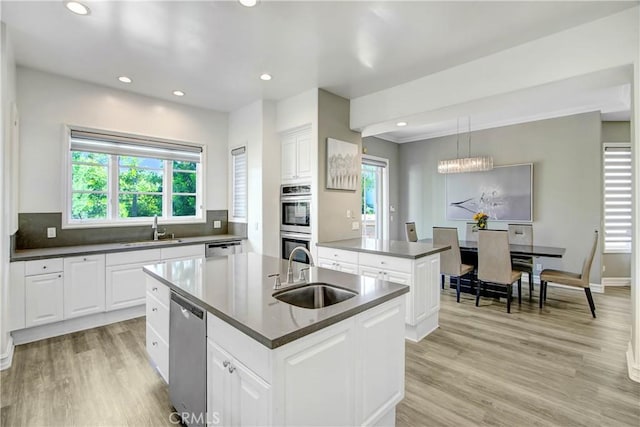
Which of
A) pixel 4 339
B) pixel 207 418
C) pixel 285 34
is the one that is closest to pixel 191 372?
pixel 207 418

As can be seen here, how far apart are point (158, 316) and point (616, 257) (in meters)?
6.75

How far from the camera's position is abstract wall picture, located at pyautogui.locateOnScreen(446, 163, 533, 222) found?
5180mm

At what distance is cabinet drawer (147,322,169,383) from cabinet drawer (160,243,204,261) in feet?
5.21

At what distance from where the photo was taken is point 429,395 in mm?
2143

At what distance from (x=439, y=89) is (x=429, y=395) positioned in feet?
→ 9.77

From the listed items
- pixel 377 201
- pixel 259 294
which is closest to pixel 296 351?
pixel 259 294

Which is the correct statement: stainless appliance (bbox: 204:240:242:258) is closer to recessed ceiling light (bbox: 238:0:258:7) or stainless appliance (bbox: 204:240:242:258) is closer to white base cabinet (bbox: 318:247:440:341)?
white base cabinet (bbox: 318:247:440:341)

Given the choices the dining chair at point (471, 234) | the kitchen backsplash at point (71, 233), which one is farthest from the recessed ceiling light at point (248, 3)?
the dining chair at point (471, 234)

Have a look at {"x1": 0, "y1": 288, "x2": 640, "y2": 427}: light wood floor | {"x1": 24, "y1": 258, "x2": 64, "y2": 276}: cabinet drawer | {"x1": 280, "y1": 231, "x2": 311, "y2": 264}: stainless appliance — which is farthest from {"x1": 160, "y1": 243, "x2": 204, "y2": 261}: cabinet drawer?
{"x1": 280, "y1": 231, "x2": 311, "y2": 264}: stainless appliance

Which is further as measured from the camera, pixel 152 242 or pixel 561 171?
pixel 561 171

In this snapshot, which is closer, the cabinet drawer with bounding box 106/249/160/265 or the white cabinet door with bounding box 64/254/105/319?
the white cabinet door with bounding box 64/254/105/319

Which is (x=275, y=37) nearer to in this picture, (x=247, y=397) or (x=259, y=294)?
(x=259, y=294)

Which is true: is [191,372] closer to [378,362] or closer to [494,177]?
[378,362]

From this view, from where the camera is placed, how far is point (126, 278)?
11.4 feet
